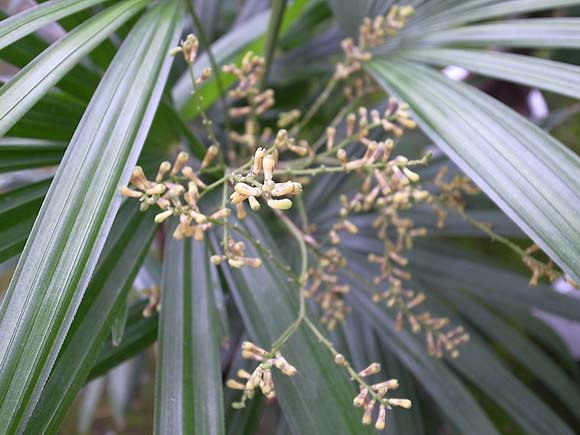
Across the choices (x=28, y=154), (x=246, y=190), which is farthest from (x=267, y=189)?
(x=28, y=154)

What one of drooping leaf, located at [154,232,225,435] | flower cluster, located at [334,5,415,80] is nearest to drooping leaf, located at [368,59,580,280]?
flower cluster, located at [334,5,415,80]

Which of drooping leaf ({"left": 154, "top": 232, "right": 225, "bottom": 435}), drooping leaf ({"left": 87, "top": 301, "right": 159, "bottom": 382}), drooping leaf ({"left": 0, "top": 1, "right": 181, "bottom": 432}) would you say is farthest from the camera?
drooping leaf ({"left": 87, "top": 301, "right": 159, "bottom": 382})

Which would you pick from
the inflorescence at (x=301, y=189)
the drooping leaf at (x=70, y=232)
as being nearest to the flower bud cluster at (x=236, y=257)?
the inflorescence at (x=301, y=189)

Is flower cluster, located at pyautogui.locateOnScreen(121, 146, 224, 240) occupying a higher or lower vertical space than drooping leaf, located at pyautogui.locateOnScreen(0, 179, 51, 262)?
lower

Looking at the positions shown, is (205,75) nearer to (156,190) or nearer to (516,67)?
(156,190)

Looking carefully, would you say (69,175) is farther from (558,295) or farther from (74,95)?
(558,295)

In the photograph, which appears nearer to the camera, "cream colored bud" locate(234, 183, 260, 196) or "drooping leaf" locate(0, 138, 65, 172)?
"cream colored bud" locate(234, 183, 260, 196)

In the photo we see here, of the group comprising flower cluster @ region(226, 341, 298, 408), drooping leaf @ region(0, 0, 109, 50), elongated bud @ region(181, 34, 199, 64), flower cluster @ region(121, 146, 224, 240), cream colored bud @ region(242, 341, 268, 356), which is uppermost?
drooping leaf @ region(0, 0, 109, 50)

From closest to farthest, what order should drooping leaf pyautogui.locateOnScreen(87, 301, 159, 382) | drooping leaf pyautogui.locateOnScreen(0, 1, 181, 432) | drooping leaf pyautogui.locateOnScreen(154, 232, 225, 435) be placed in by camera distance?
drooping leaf pyautogui.locateOnScreen(0, 1, 181, 432) → drooping leaf pyautogui.locateOnScreen(154, 232, 225, 435) → drooping leaf pyautogui.locateOnScreen(87, 301, 159, 382)

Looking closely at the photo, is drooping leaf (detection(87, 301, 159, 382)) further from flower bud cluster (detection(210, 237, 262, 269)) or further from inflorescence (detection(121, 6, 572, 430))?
flower bud cluster (detection(210, 237, 262, 269))

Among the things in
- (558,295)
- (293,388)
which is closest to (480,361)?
(558,295)
